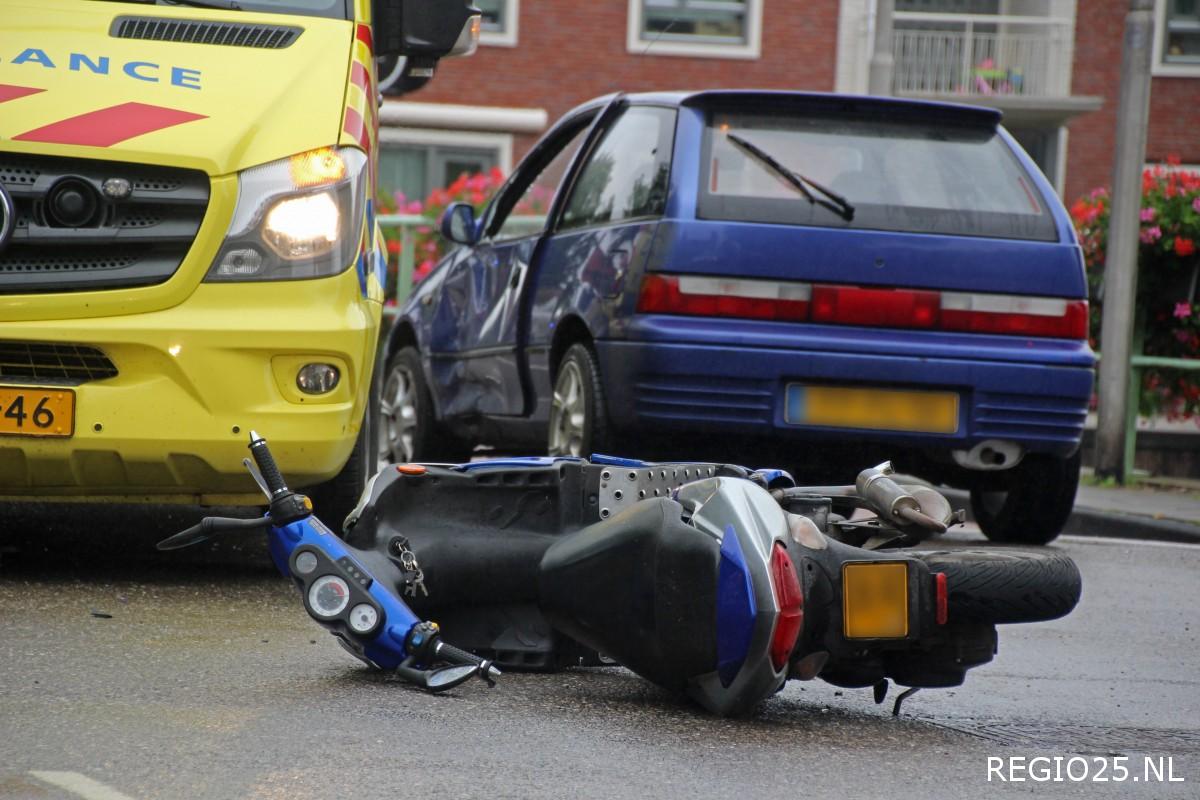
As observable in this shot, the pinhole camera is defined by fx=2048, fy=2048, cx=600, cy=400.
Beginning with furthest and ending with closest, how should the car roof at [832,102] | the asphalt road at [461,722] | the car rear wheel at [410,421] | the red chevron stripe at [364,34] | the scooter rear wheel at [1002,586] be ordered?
the car rear wheel at [410,421] → the car roof at [832,102] → the red chevron stripe at [364,34] → the scooter rear wheel at [1002,586] → the asphalt road at [461,722]

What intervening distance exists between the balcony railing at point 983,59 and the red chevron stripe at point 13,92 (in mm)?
23266

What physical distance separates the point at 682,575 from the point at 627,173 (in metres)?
3.74

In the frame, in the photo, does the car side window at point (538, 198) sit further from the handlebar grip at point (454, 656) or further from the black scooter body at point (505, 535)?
the handlebar grip at point (454, 656)

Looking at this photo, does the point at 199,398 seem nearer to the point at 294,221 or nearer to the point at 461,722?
the point at 294,221

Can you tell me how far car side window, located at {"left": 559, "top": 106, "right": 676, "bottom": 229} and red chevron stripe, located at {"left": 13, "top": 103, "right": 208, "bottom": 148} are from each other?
6.88 feet

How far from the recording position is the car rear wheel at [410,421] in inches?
364

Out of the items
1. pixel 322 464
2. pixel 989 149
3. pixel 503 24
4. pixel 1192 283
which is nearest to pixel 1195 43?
pixel 503 24

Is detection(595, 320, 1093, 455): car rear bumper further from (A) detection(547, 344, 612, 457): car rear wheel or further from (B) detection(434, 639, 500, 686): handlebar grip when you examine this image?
(B) detection(434, 639, 500, 686): handlebar grip

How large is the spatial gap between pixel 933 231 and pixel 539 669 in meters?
3.07

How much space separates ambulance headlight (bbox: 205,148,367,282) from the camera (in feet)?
17.3

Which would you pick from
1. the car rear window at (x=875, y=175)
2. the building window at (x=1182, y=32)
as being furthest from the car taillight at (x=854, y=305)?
the building window at (x=1182, y=32)

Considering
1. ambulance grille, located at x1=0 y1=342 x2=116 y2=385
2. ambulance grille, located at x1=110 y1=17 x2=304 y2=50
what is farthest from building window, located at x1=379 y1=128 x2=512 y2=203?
ambulance grille, located at x1=0 y1=342 x2=116 y2=385

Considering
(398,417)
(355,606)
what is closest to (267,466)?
(355,606)

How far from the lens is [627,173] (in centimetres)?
742
